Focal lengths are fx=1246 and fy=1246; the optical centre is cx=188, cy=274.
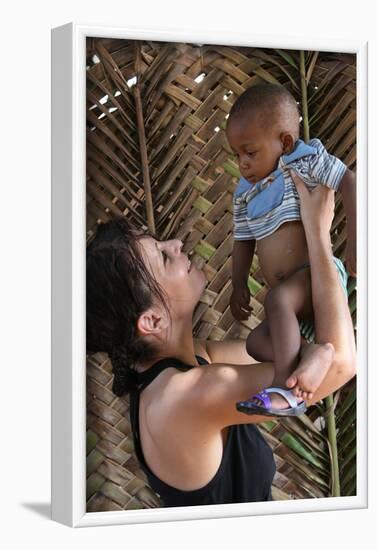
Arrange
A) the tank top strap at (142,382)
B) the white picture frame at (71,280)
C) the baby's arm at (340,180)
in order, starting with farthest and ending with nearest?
the baby's arm at (340,180)
the tank top strap at (142,382)
the white picture frame at (71,280)

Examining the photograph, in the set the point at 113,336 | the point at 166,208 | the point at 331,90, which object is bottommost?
the point at 113,336

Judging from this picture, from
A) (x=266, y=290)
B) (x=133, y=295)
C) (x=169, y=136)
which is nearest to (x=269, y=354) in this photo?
(x=266, y=290)

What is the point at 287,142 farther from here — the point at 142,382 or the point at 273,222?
the point at 142,382

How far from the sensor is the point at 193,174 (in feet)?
12.9

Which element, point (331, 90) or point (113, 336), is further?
point (331, 90)

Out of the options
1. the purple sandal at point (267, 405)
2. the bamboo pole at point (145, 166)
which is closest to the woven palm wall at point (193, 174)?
the bamboo pole at point (145, 166)

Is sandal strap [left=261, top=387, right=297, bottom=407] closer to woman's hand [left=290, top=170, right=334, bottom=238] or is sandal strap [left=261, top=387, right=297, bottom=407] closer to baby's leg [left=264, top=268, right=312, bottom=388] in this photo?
baby's leg [left=264, top=268, right=312, bottom=388]

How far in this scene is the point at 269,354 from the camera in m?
3.93

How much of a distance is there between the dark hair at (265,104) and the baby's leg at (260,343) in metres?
0.65

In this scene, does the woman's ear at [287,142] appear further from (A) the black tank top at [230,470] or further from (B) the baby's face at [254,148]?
(A) the black tank top at [230,470]

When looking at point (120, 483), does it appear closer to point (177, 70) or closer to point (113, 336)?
point (113, 336)

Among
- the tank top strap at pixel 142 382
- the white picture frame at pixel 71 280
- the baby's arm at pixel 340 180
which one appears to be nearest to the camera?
the white picture frame at pixel 71 280

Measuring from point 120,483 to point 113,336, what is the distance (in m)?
0.45

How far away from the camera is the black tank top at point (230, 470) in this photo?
384 cm
